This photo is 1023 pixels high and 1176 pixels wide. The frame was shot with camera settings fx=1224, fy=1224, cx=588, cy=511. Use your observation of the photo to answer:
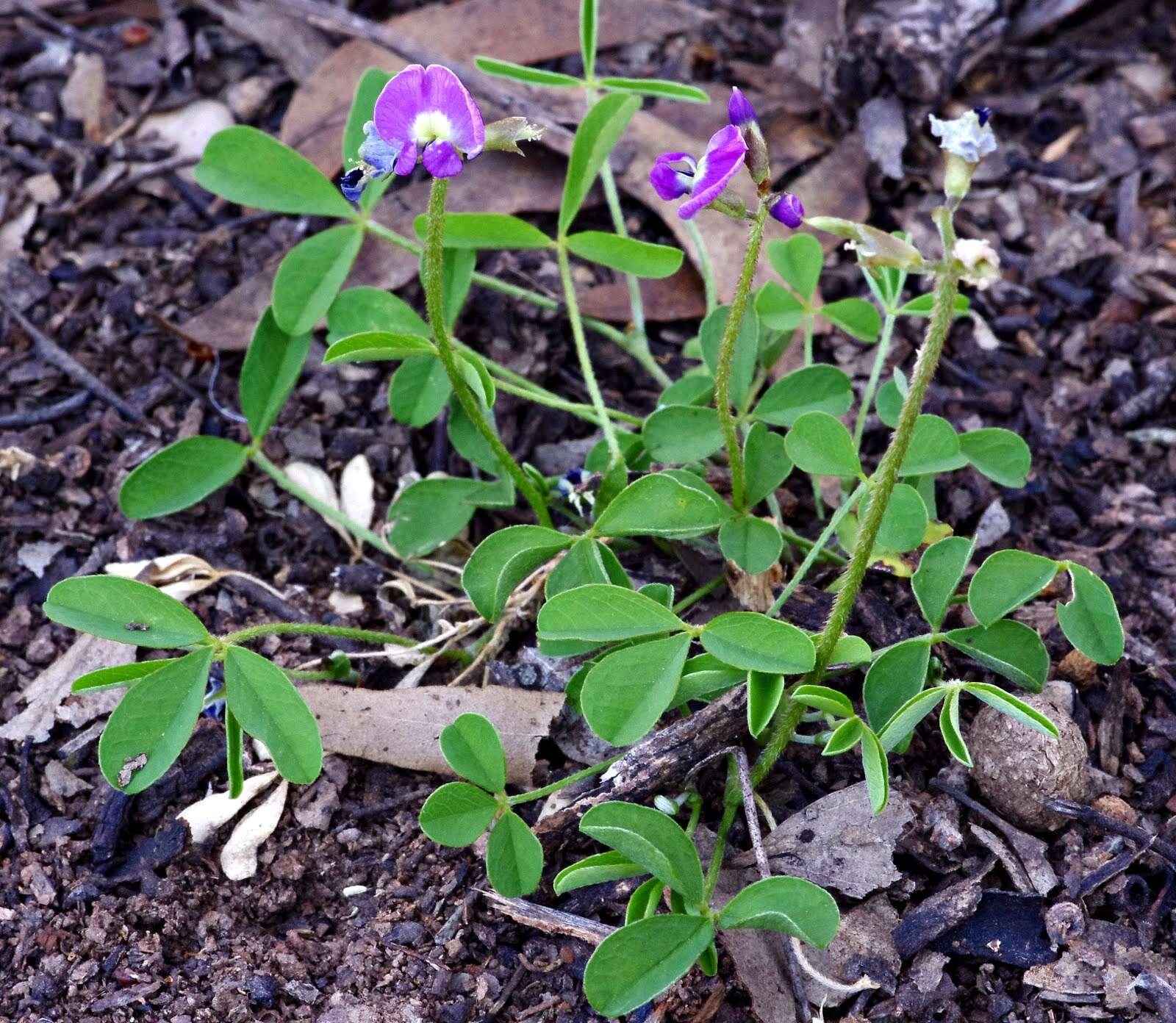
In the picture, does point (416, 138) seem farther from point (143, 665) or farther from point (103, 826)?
point (103, 826)

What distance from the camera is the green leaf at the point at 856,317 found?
3.09m

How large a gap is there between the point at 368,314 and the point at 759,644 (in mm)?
1419

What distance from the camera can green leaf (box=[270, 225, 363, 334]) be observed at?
3.11 metres

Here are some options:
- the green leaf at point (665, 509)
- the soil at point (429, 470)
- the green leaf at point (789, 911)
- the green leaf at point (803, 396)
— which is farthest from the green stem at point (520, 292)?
the green leaf at point (789, 911)

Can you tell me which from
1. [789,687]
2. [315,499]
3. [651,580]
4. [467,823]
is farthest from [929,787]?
[315,499]

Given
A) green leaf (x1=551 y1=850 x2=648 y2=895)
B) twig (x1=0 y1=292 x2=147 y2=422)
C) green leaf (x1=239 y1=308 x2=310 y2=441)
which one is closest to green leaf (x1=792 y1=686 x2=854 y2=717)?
green leaf (x1=551 y1=850 x2=648 y2=895)

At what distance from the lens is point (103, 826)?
8.82ft

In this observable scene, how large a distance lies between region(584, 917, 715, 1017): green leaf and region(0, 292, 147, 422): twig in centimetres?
209

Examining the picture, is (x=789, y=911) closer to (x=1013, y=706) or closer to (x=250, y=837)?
(x=1013, y=706)

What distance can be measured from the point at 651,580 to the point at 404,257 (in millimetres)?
1311

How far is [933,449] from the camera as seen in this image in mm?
2703

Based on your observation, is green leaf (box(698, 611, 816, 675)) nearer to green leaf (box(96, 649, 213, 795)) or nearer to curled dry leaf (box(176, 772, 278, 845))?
green leaf (box(96, 649, 213, 795))

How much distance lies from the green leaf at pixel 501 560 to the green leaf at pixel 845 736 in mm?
720

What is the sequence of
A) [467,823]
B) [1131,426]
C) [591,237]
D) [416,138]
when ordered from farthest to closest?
[1131,426] → [591,237] → [467,823] → [416,138]
